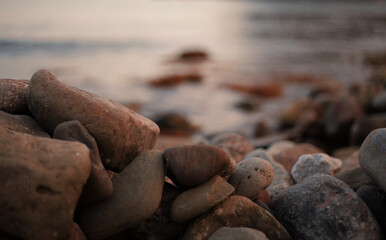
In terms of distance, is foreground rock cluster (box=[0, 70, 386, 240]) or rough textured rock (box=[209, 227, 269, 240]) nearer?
foreground rock cluster (box=[0, 70, 386, 240])

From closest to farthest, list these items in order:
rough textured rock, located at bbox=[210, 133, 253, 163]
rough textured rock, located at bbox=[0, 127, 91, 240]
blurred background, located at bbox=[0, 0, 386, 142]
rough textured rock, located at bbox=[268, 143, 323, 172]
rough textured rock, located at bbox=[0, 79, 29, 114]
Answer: rough textured rock, located at bbox=[0, 127, 91, 240] → rough textured rock, located at bbox=[0, 79, 29, 114] → rough textured rock, located at bbox=[268, 143, 323, 172] → rough textured rock, located at bbox=[210, 133, 253, 163] → blurred background, located at bbox=[0, 0, 386, 142]

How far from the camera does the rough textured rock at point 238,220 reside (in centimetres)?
309

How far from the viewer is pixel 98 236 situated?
9.51ft

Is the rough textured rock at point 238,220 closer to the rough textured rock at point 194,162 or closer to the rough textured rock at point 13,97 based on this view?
the rough textured rock at point 194,162

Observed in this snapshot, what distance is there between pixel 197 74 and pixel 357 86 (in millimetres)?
8101

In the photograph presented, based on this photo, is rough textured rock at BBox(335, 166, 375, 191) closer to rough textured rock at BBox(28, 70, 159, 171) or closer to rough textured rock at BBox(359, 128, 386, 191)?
rough textured rock at BBox(359, 128, 386, 191)

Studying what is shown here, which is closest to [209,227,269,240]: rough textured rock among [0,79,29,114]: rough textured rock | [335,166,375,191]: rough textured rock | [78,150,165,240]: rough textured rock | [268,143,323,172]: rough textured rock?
[78,150,165,240]: rough textured rock

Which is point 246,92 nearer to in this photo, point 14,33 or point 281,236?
point 281,236

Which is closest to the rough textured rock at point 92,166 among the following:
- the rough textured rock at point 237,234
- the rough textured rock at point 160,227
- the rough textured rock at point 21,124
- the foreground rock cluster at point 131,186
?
the foreground rock cluster at point 131,186

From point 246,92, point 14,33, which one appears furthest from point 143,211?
point 14,33

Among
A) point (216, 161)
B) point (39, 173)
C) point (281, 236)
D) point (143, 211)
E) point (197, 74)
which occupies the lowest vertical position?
point (197, 74)

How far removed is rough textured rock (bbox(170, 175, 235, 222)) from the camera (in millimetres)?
3027

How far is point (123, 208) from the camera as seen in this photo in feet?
9.42

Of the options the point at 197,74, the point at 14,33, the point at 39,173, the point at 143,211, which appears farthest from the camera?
the point at 14,33
